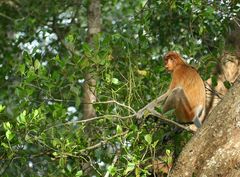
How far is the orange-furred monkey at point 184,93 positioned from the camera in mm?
5085

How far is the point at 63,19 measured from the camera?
263 inches

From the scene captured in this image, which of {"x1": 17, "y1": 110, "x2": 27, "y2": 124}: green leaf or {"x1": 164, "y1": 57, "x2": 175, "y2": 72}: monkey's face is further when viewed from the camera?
{"x1": 164, "y1": 57, "x2": 175, "y2": 72}: monkey's face

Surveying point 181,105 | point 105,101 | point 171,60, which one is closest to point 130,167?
point 105,101

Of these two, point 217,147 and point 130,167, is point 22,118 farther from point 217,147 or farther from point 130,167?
point 217,147

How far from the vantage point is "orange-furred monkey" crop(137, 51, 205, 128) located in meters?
5.09

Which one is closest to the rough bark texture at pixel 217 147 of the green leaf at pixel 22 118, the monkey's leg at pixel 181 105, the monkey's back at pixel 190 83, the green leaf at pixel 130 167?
the green leaf at pixel 130 167

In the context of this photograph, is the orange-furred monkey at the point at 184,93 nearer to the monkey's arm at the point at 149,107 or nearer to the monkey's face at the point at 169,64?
the monkey's face at the point at 169,64

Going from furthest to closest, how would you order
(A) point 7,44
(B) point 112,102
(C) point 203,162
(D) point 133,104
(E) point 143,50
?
(A) point 7,44, (E) point 143,50, (D) point 133,104, (B) point 112,102, (C) point 203,162

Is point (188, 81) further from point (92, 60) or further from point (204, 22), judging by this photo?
point (92, 60)

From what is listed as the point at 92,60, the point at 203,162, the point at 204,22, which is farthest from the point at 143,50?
the point at 203,162

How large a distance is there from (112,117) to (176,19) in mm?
2305

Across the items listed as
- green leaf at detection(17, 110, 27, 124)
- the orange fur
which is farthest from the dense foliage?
the orange fur

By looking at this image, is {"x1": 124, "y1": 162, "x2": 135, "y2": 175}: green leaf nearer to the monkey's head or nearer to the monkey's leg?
the monkey's leg

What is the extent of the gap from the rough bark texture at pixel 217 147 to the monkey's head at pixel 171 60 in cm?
196
